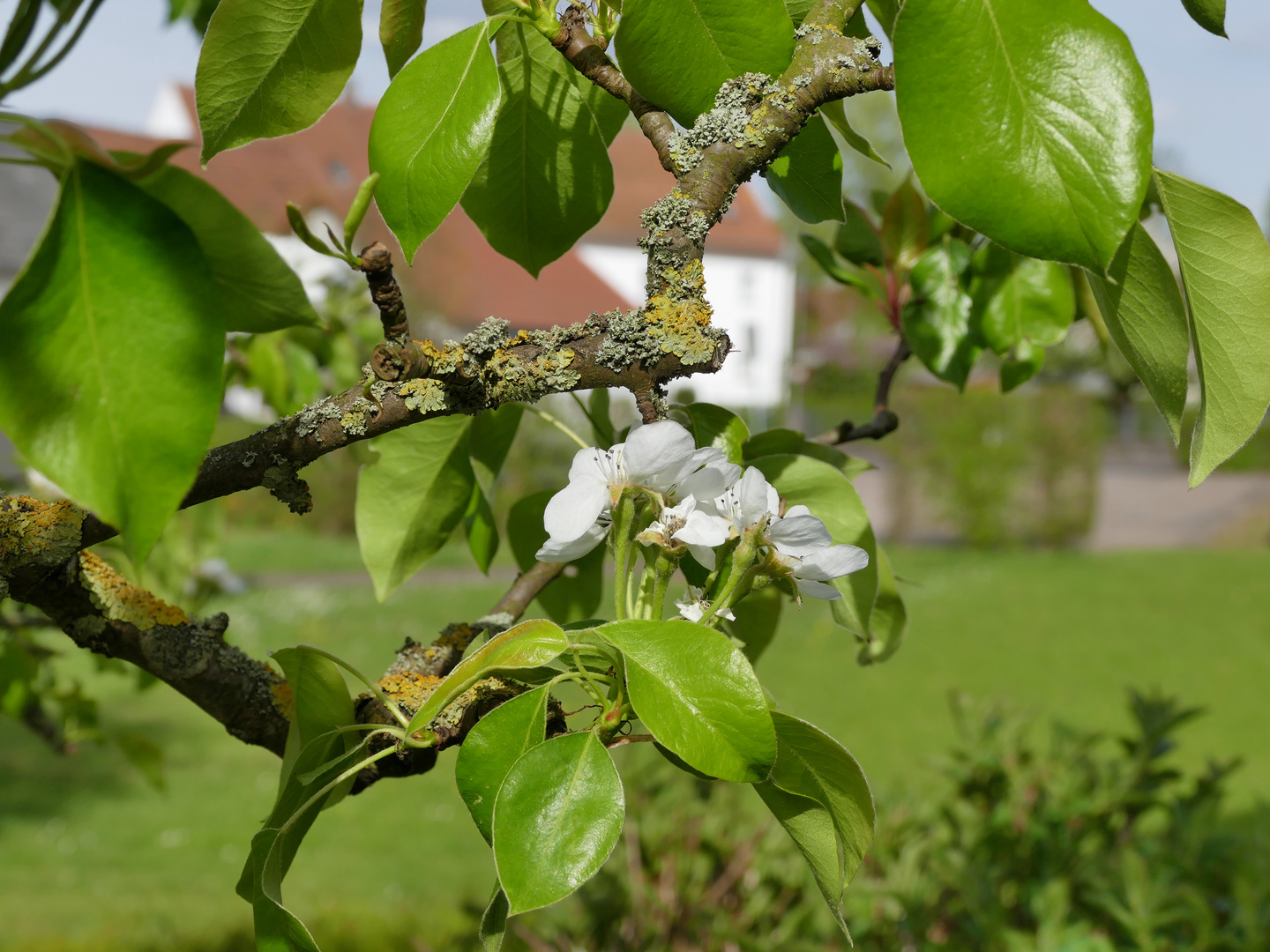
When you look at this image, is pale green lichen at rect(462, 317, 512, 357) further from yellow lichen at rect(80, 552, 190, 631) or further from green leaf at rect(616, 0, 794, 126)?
yellow lichen at rect(80, 552, 190, 631)

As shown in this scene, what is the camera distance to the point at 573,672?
680 millimetres

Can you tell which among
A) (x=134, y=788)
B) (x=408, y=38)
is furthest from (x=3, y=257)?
(x=408, y=38)

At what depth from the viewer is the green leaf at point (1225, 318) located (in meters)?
0.69

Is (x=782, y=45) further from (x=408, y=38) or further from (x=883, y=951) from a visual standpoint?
(x=883, y=951)

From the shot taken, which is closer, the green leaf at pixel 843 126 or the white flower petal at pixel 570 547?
the white flower petal at pixel 570 547

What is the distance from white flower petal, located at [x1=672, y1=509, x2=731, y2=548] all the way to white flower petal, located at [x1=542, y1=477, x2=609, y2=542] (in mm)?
55

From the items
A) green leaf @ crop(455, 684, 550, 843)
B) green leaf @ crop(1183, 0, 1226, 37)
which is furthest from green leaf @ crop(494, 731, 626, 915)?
green leaf @ crop(1183, 0, 1226, 37)

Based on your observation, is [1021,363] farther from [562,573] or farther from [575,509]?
[575,509]

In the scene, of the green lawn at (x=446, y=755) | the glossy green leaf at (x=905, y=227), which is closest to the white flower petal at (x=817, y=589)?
the glossy green leaf at (x=905, y=227)

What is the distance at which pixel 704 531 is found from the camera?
0.66 m

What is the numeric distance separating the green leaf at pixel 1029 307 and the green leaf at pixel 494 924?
92cm

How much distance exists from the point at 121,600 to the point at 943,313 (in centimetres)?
101

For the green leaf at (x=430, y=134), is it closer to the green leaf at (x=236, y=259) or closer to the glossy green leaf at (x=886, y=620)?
the green leaf at (x=236, y=259)

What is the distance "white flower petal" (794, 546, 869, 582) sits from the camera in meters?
0.68
